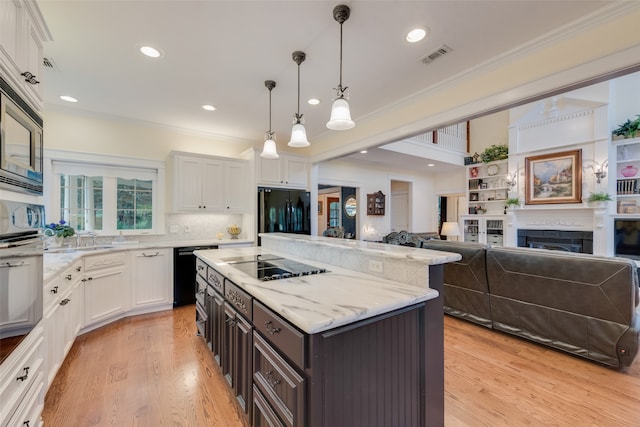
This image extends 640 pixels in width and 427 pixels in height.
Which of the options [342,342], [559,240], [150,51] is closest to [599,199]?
[559,240]

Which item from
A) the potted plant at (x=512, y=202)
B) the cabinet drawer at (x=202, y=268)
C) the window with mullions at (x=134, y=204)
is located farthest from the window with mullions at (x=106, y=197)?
the potted plant at (x=512, y=202)

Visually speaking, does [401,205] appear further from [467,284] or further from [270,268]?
[270,268]

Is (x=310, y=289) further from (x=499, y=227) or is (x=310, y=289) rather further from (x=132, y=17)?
(x=499, y=227)

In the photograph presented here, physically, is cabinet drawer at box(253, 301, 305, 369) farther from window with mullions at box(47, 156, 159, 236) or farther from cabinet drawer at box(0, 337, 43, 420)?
window with mullions at box(47, 156, 159, 236)

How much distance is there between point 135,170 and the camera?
4.07 m

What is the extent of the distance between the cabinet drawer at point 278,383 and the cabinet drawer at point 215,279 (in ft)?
2.24

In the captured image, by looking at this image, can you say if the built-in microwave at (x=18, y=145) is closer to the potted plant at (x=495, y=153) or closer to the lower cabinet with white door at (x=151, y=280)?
the lower cabinet with white door at (x=151, y=280)

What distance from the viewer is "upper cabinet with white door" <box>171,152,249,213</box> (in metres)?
4.01

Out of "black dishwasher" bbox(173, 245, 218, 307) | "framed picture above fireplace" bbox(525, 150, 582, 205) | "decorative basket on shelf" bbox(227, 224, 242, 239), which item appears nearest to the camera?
"black dishwasher" bbox(173, 245, 218, 307)

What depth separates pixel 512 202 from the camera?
20.3 ft

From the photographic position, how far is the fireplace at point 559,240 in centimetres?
537

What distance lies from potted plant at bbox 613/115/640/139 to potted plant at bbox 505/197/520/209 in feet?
6.37

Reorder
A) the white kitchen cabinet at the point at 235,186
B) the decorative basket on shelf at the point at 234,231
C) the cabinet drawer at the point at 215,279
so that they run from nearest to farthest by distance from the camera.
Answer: the cabinet drawer at the point at 215,279
the white kitchen cabinet at the point at 235,186
the decorative basket on shelf at the point at 234,231

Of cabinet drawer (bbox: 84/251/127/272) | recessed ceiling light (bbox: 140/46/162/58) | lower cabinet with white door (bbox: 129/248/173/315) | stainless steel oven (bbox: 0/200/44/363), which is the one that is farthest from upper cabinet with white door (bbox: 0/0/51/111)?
lower cabinet with white door (bbox: 129/248/173/315)
